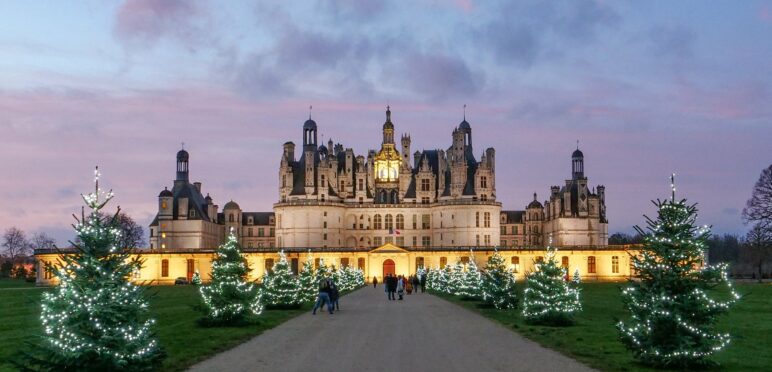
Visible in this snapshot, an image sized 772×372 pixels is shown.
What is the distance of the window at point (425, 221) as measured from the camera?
122 m

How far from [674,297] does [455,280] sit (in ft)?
152

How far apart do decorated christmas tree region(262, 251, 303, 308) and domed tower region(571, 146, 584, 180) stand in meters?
88.5

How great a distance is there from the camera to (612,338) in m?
26.1

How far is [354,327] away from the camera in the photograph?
30.5 metres

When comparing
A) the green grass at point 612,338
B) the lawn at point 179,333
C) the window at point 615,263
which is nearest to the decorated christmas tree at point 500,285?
the green grass at point 612,338

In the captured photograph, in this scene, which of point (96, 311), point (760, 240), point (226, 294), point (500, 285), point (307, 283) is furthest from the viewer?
point (760, 240)

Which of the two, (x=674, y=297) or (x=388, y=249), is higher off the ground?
(x=388, y=249)

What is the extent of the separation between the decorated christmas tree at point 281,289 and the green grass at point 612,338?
1026 centimetres

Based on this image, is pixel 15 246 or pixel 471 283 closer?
pixel 471 283

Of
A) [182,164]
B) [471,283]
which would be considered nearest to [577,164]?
[182,164]

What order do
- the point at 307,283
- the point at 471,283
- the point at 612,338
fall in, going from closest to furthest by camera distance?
1. the point at 612,338
2. the point at 307,283
3. the point at 471,283

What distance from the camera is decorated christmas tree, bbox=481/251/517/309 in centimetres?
4178

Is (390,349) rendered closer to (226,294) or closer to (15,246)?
(226,294)

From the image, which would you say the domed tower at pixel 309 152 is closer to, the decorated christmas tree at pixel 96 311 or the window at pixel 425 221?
the window at pixel 425 221
